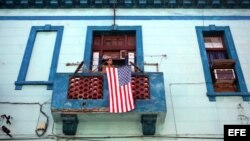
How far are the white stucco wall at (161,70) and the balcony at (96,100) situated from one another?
11.6 inches

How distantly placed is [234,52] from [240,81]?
1207 millimetres

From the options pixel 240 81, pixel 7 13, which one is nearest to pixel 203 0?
pixel 240 81

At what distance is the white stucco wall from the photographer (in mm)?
10289

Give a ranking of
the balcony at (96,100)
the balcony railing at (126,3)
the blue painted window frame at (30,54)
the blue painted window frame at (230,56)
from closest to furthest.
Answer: the balcony at (96,100) → the blue painted window frame at (230,56) → the blue painted window frame at (30,54) → the balcony railing at (126,3)

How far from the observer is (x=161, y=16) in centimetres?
1341

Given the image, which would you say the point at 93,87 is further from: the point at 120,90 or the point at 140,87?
the point at 140,87

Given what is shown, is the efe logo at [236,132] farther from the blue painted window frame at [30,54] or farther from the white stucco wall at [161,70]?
the blue painted window frame at [30,54]

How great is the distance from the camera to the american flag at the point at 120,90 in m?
9.71

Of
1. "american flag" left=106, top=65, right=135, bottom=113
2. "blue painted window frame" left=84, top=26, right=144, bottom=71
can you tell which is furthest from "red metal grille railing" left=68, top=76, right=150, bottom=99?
"blue painted window frame" left=84, top=26, right=144, bottom=71

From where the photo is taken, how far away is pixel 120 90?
9.98 metres

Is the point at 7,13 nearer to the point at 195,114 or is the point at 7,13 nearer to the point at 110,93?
the point at 110,93

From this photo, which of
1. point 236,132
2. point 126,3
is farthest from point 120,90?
point 126,3

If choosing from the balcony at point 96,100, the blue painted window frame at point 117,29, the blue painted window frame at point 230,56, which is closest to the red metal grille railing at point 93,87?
the balcony at point 96,100

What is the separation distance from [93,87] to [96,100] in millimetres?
440
